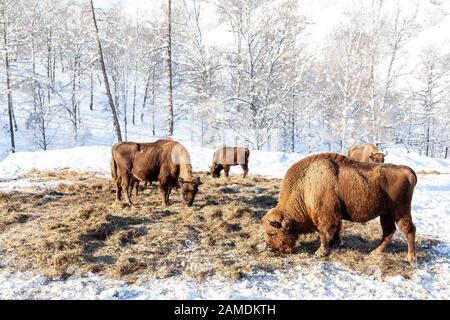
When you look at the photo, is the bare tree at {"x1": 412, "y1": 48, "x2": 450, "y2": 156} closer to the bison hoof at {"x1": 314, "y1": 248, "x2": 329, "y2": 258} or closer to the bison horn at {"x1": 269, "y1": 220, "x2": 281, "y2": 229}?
the bison hoof at {"x1": 314, "y1": 248, "x2": 329, "y2": 258}

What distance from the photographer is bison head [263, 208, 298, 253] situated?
688 centimetres

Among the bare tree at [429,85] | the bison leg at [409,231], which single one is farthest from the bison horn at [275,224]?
the bare tree at [429,85]

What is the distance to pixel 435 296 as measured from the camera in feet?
Result: 18.0

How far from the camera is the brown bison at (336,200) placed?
664 centimetres

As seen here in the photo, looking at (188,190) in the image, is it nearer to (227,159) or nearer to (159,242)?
(159,242)

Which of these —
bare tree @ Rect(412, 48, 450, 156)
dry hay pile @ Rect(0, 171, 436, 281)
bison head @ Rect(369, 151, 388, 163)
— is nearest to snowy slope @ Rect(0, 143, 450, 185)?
bison head @ Rect(369, 151, 388, 163)

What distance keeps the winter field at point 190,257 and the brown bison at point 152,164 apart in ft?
2.21

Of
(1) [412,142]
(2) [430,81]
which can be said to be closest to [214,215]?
(2) [430,81]

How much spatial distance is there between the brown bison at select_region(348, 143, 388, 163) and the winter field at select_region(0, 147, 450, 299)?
355cm

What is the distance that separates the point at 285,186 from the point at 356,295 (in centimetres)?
238

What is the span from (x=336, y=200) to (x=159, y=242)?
3.47 metres

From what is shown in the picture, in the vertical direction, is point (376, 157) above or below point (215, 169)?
above

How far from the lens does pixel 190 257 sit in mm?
6668

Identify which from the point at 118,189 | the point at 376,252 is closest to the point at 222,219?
the point at 376,252
